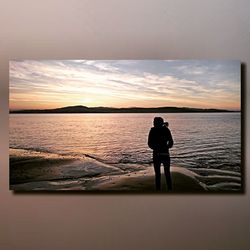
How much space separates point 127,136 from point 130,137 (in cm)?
2

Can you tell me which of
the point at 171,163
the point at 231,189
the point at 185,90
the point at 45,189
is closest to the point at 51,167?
the point at 45,189

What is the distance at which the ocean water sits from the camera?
1954 mm

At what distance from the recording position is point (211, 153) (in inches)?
77.0

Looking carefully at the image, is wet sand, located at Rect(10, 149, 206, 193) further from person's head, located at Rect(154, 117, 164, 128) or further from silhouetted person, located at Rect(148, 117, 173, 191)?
person's head, located at Rect(154, 117, 164, 128)

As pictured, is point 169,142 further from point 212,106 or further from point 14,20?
point 14,20

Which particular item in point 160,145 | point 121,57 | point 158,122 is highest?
point 121,57

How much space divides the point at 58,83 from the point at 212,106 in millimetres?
750

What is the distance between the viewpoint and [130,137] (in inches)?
77.5

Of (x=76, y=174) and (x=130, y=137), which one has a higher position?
(x=130, y=137)

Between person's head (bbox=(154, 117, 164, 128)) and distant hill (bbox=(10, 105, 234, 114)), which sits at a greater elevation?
distant hill (bbox=(10, 105, 234, 114))

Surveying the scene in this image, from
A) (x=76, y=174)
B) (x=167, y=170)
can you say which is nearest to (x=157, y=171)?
(x=167, y=170)

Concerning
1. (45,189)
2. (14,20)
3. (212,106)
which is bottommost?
A: (45,189)

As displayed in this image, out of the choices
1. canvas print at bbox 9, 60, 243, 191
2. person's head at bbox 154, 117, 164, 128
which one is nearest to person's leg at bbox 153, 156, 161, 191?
canvas print at bbox 9, 60, 243, 191

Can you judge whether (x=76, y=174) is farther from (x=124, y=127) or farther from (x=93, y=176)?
(x=124, y=127)
